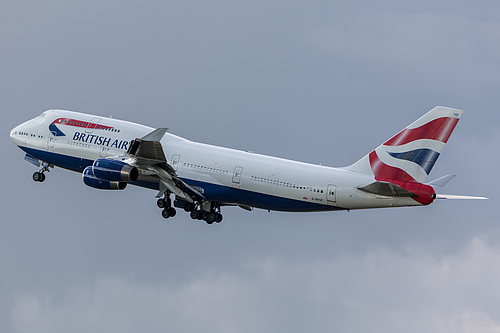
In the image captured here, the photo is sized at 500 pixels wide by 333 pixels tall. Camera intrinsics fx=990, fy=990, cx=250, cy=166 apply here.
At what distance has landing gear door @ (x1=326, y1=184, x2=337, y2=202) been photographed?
61.9 meters

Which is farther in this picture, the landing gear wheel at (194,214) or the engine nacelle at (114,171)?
the landing gear wheel at (194,214)

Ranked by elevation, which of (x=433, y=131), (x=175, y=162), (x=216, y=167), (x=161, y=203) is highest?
(x=433, y=131)

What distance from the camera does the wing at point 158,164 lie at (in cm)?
6353

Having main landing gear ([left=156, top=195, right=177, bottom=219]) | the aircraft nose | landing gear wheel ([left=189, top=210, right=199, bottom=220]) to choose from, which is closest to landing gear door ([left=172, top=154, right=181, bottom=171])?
main landing gear ([left=156, top=195, right=177, bottom=219])

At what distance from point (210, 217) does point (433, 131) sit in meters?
17.6

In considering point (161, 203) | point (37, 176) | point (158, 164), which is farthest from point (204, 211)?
point (37, 176)

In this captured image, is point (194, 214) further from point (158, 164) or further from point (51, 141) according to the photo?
point (51, 141)

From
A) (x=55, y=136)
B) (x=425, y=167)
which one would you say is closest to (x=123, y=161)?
(x=55, y=136)

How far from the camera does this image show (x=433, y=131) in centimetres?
5991

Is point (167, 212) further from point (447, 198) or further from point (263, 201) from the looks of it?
point (447, 198)

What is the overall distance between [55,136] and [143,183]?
25.6 feet

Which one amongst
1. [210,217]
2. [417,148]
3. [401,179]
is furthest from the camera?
[210,217]

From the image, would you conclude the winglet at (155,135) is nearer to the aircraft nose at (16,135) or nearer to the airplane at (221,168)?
the airplane at (221,168)

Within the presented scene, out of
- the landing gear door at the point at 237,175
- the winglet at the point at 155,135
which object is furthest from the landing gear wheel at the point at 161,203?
the winglet at the point at 155,135
